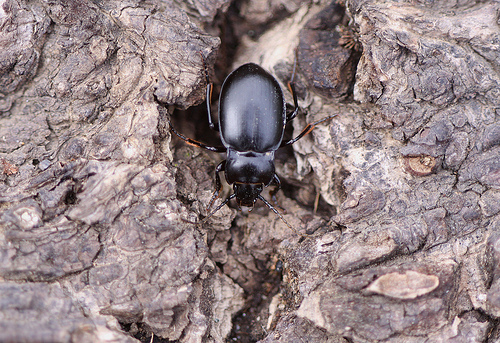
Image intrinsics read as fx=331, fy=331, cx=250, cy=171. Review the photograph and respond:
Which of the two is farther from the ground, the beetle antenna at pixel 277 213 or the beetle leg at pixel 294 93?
the beetle leg at pixel 294 93

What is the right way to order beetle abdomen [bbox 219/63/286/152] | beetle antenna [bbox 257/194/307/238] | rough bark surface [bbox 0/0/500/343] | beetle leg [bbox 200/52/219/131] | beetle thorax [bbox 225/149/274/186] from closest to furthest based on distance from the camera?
rough bark surface [bbox 0/0/500/343]
beetle antenna [bbox 257/194/307/238]
beetle leg [bbox 200/52/219/131]
beetle abdomen [bbox 219/63/286/152]
beetle thorax [bbox 225/149/274/186]

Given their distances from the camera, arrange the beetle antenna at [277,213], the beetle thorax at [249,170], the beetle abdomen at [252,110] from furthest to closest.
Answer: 1. the beetle thorax at [249,170]
2. the beetle abdomen at [252,110]
3. the beetle antenna at [277,213]

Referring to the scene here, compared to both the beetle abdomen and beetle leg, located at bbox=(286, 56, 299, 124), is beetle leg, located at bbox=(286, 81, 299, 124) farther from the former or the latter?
the beetle abdomen

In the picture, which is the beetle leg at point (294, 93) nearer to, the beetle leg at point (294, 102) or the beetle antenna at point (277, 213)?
the beetle leg at point (294, 102)

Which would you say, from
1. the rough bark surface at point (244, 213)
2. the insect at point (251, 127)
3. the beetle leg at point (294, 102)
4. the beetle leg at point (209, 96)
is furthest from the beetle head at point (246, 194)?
the beetle leg at point (294, 102)

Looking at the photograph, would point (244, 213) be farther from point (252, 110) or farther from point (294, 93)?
point (294, 93)

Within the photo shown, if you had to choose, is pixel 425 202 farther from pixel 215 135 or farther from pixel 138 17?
pixel 138 17

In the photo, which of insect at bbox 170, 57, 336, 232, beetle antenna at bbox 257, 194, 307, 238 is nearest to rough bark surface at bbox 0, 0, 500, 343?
beetle antenna at bbox 257, 194, 307, 238

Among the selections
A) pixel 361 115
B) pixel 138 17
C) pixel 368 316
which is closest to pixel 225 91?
pixel 138 17

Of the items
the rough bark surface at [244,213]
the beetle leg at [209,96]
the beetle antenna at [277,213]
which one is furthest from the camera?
the beetle leg at [209,96]

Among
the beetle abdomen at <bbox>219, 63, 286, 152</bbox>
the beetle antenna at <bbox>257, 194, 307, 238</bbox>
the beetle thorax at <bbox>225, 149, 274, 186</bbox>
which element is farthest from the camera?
the beetle thorax at <bbox>225, 149, 274, 186</bbox>
